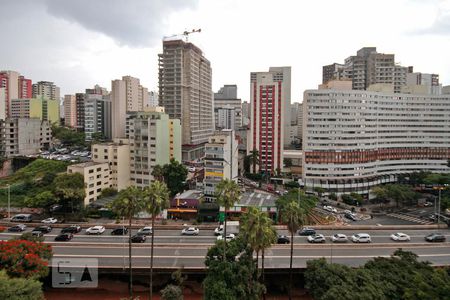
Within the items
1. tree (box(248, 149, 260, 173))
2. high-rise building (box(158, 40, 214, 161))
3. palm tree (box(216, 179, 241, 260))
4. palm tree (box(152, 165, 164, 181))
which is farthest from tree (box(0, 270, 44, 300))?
high-rise building (box(158, 40, 214, 161))

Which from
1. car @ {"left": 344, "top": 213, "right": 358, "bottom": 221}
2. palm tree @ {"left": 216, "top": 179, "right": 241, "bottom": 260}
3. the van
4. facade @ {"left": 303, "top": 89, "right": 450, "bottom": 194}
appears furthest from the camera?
facade @ {"left": 303, "top": 89, "right": 450, "bottom": 194}

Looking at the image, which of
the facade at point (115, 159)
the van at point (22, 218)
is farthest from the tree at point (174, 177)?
the van at point (22, 218)

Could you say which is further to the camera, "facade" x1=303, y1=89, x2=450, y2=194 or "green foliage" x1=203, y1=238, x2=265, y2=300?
"facade" x1=303, y1=89, x2=450, y2=194

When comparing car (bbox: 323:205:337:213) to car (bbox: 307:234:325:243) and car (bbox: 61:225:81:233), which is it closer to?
car (bbox: 307:234:325:243)

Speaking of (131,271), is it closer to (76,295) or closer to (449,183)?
(76,295)

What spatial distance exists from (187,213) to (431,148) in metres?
92.3

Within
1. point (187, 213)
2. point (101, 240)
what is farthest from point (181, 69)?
point (101, 240)

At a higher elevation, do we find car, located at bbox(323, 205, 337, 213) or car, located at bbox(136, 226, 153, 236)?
car, located at bbox(136, 226, 153, 236)

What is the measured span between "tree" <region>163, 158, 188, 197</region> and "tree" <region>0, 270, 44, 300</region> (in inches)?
1783

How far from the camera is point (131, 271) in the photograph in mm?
39844

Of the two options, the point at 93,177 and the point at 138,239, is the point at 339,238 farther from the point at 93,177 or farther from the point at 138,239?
the point at 93,177

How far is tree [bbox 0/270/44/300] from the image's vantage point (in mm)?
28895

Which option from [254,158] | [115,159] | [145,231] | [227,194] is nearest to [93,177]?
[115,159]

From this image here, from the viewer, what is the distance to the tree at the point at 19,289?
28.9 meters
